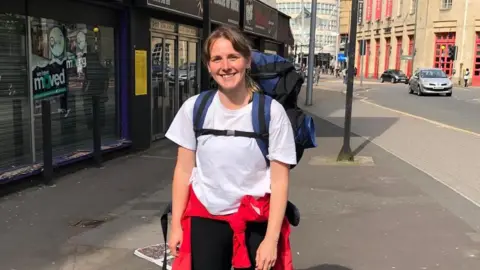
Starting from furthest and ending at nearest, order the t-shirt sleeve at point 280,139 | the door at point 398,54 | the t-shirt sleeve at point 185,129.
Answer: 1. the door at point 398,54
2. the t-shirt sleeve at point 185,129
3. the t-shirt sleeve at point 280,139

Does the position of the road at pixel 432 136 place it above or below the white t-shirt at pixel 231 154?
below

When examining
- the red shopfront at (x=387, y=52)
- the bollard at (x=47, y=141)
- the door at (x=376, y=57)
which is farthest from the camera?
the door at (x=376, y=57)

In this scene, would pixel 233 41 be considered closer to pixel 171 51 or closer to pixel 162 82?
pixel 162 82

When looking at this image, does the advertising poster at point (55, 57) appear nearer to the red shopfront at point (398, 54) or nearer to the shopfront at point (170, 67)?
the shopfront at point (170, 67)

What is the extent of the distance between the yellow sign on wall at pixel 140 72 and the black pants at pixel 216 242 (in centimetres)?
694

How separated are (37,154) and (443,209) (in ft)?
16.9

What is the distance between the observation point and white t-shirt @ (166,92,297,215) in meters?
2.37

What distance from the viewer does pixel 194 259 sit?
8.13 feet

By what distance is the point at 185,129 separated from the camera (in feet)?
8.17

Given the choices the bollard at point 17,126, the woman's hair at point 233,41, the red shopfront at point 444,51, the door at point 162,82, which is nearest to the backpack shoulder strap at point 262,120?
the woman's hair at point 233,41

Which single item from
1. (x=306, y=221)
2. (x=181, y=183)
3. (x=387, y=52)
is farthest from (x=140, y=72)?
(x=387, y=52)

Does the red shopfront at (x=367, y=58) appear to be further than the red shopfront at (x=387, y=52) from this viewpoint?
Yes

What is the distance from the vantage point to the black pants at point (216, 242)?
2.45m

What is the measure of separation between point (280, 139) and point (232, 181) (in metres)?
0.29
